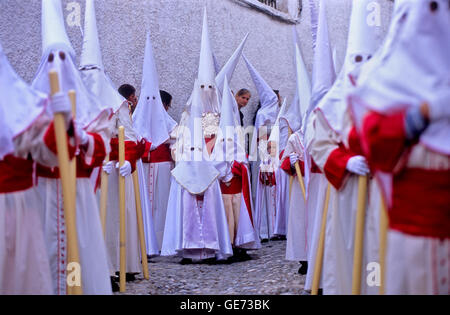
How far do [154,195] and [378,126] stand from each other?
6251 mm

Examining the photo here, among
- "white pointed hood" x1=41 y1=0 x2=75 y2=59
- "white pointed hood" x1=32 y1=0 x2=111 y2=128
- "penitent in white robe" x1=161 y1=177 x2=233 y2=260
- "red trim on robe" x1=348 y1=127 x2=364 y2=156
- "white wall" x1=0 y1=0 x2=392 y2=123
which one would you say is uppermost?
"white wall" x1=0 y1=0 x2=392 y2=123

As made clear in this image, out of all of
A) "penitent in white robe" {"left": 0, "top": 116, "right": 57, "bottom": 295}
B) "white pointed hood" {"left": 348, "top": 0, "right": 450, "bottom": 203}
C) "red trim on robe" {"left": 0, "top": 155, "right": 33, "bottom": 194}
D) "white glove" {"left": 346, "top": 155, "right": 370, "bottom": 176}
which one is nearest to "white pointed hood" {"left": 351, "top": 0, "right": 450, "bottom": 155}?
"white pointed hood" {"left": 348, "top": 0, "right": 450, "bottom": 203}

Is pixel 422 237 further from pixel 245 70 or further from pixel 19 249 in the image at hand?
pixel 245 70

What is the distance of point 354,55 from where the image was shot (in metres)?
4.41

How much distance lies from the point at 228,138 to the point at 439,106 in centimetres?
549

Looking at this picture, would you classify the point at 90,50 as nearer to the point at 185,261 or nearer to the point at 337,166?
the point at 337,166

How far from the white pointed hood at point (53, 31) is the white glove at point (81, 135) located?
2.32ft

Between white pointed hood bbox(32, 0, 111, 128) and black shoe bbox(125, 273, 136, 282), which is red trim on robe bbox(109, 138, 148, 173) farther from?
white pointed hood bbox(32, 0, 111, 128)

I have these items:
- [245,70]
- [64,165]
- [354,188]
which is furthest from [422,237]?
[245,70]

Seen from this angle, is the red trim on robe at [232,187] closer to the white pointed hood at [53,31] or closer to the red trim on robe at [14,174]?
the white pointed hood at [53,31]

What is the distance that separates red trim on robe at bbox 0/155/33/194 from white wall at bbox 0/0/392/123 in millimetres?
4796

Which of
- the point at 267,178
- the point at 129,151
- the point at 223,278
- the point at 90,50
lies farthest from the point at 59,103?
the point at 267,178

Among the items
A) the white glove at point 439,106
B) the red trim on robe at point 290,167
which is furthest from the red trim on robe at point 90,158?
the red trim on robe at point 290,167

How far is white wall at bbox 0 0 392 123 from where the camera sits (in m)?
8.20
